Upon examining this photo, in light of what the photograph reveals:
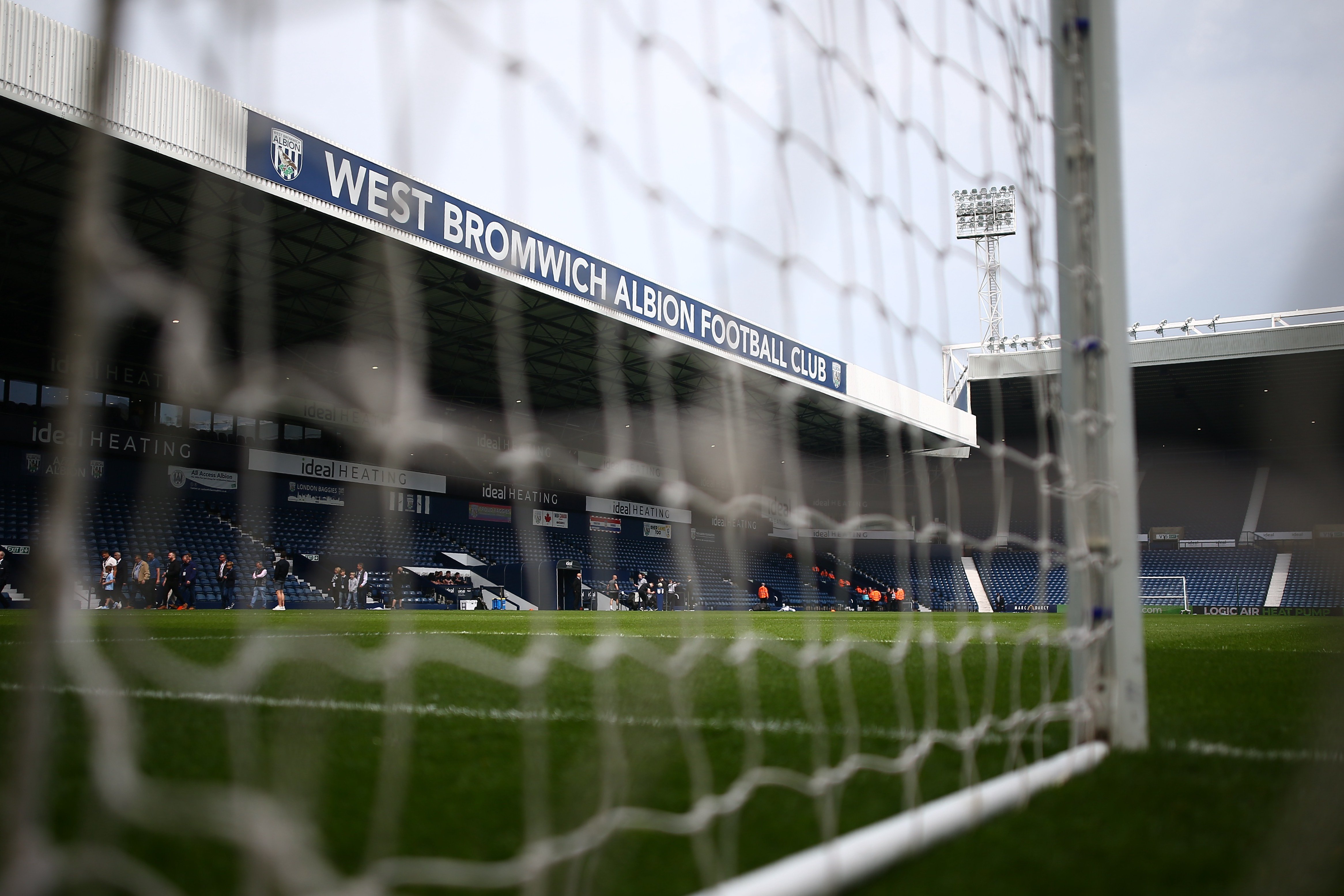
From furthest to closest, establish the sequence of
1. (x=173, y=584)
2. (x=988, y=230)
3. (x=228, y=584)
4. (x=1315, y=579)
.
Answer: (x=988, y=230), (x=1315, y=579), (x=228, y=584), (x=173, y=584)

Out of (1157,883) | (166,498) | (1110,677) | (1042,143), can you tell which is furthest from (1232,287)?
(166,498)

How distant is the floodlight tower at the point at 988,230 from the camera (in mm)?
25375

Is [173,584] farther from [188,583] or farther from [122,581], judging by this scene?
[122,581]

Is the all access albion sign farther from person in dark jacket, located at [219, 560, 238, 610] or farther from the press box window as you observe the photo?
the press box window

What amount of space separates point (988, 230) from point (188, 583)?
22761mm

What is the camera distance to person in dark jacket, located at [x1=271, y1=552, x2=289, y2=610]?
15781 mm

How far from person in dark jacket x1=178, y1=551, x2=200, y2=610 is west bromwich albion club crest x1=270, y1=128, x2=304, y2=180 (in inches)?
337

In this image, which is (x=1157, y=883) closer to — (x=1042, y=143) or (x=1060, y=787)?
(x=1060, y=787)

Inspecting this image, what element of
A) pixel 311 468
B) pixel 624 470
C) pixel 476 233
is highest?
pixel 476 233

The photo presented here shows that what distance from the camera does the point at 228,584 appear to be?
53.8 feet

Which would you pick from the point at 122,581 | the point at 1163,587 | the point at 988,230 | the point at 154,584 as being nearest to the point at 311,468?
the point at 154,584

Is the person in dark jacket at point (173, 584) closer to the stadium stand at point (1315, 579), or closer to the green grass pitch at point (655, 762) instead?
the green grass pitch at point (655, 762)

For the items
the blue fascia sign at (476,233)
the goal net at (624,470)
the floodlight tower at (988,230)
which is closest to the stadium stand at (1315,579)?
the floodlight tower at (988,230)

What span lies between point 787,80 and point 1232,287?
6.85 feet
